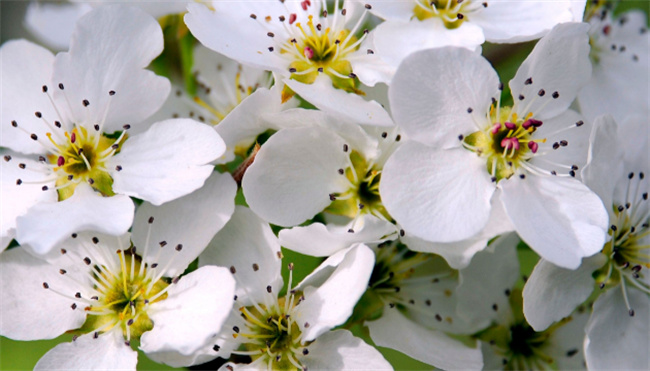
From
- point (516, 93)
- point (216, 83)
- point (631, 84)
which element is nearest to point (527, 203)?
point (516, 93)

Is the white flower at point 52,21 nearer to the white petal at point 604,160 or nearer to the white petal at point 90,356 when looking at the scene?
the white petal at point 90,356

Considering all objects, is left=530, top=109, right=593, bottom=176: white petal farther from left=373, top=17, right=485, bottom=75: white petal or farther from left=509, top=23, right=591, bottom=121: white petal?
left=373, top=17, right=485, bottom=75: white petal

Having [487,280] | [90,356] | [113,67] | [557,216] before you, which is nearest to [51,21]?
[113,67]

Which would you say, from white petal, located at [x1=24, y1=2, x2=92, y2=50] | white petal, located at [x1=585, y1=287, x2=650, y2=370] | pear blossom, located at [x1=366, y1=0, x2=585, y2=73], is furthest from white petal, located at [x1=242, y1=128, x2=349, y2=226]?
white petal, located at [x1=24, y1=2, x2=92, y2=50]

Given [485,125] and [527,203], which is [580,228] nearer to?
[527,203]

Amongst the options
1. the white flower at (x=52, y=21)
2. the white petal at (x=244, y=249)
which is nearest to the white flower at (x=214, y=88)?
the white flower at (x=52, y=21)

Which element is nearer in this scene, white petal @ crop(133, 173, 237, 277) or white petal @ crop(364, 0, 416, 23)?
white petal @ crop(133, 173, 237, 277)

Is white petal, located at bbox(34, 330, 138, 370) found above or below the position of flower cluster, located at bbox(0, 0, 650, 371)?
below
